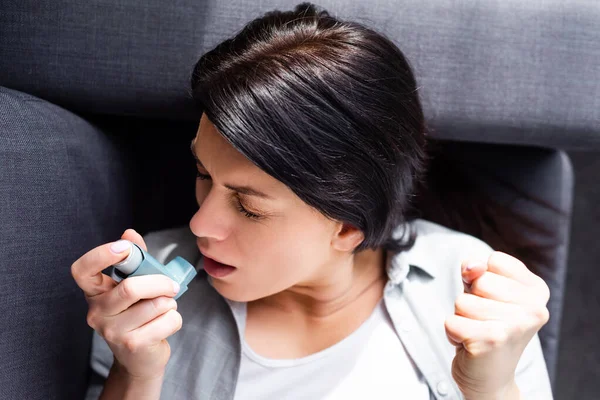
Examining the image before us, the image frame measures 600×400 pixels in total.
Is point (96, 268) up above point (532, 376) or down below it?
above

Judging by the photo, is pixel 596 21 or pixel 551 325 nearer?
pixel 596 21

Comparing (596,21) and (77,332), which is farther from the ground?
(596,21)

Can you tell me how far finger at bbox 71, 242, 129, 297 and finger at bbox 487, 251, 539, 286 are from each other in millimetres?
439

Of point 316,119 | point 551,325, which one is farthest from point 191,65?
point 551,325

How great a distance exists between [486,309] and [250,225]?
304mm

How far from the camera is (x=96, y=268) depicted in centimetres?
73

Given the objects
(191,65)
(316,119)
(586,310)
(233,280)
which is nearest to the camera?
(316,119)

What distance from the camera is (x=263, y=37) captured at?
825 mm

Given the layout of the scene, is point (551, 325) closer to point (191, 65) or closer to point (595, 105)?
point (595, 105)

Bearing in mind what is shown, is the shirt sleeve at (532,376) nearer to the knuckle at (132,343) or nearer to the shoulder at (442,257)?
the shoulder at (442,257)

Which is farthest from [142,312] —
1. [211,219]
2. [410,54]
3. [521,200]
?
[521,200]

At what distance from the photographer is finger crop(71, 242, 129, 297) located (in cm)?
72

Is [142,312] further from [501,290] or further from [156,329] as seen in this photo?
[501,290]

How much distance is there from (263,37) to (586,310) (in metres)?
1.14
